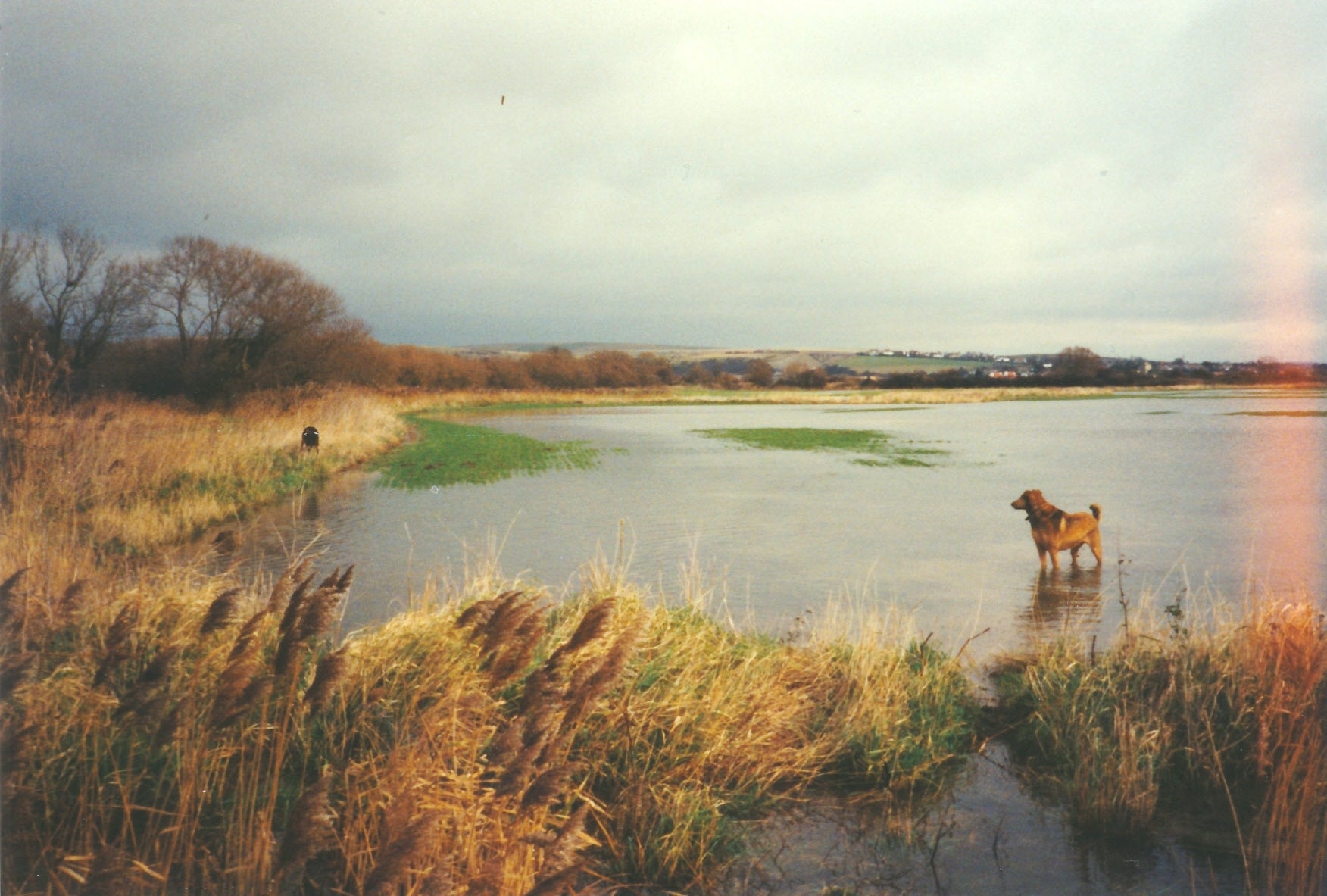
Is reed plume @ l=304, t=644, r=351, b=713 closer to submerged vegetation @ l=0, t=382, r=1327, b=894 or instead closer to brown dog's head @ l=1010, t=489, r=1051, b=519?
submerged vegetation @ l=0, t=382, r=1327, b=894

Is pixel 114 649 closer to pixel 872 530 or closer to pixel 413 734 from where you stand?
pixel 413 734

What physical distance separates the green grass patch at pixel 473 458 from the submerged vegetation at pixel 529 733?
1391 centimetres

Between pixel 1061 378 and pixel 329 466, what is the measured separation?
107m

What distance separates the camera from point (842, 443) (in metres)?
33.8

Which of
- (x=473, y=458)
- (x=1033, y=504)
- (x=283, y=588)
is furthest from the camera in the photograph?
(x=473, y=458)

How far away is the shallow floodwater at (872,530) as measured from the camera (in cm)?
938

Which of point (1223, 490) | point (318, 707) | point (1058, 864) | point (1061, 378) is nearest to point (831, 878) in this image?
point (1058, 864)

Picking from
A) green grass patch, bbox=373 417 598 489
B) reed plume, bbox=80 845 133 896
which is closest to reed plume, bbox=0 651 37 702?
reed plume, bbox=80 845 133 896

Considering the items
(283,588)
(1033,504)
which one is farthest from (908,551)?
(283,588)

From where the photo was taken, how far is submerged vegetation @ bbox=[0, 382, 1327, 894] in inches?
131

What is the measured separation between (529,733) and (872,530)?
468 inches

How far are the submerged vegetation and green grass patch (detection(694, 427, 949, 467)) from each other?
65.2ft

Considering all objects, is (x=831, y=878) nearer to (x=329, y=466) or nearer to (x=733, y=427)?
(x=329, y=466)

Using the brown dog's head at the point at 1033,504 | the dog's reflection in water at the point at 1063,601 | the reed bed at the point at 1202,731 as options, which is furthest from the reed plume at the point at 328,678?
the brown dog's head at the point at 1033,504
